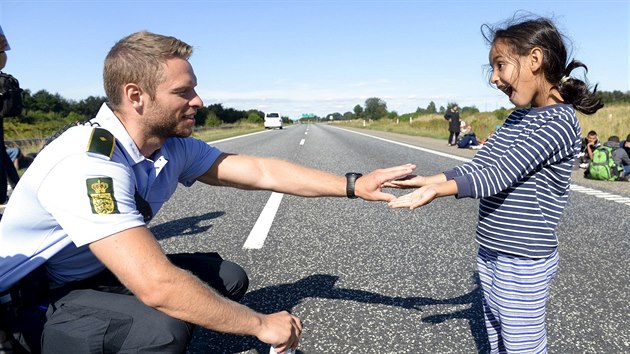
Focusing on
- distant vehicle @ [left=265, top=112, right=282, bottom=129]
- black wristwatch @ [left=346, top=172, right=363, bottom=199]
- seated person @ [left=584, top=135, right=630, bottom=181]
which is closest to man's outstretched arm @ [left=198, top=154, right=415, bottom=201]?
black wristwatch @ [left=346, top=172, right=363, bottom=199]

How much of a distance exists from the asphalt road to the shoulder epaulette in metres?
1.19

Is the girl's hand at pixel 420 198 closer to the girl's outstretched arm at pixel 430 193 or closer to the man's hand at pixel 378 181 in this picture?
the girl's outstretched arm at pixel 430 193

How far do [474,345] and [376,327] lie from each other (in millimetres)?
540

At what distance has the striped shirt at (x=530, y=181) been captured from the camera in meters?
1.82

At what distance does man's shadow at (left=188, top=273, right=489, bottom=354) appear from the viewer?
8.01 feet

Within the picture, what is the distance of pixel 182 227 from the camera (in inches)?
197

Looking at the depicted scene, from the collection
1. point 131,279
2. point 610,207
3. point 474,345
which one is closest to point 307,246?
point 474,345

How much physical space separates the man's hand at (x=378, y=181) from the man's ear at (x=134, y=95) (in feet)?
4.22

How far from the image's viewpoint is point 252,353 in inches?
93.2

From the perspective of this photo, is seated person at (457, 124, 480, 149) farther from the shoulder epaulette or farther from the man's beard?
the shoulder epaulette

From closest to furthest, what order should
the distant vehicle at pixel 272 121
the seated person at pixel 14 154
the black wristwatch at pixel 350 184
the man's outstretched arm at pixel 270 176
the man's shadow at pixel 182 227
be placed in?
the black wristwatch at pixel 350 184 → the man's outstretched arm at pixel 270 176 → the man's shadow at pixel 182 227 → the seated person at pixel 14 154 → the distant vehicle at pixel 272 121

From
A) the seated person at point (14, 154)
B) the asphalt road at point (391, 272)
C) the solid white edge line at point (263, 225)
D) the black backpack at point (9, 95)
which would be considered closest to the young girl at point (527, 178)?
the asphalt road at point (391, 272)

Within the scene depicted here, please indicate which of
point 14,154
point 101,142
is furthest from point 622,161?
point 14,154

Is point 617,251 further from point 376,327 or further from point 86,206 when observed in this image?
point 86,206
